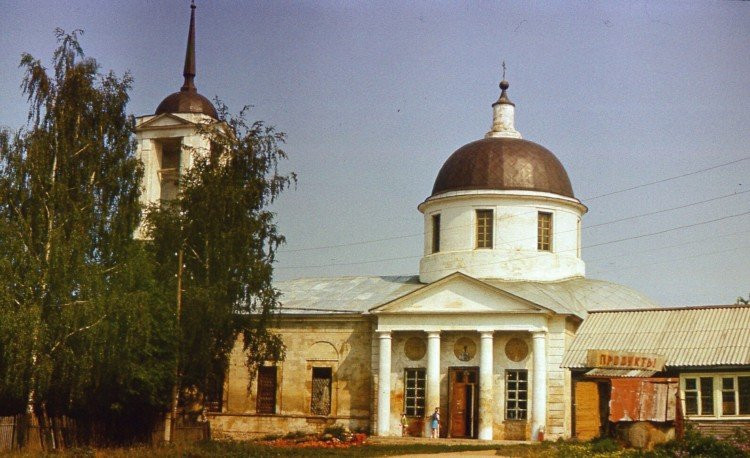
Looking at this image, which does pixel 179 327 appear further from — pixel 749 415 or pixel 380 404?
pixel 749 415

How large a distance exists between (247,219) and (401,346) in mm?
8160

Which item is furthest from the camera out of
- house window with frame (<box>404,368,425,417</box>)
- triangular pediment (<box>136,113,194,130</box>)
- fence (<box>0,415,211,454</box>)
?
triangular pediment (<box>136,113,194,130</box>)

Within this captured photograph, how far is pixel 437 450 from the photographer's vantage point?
2848 centimetres

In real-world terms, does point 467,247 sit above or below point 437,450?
above

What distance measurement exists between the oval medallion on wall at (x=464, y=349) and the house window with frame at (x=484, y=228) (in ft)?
12.1

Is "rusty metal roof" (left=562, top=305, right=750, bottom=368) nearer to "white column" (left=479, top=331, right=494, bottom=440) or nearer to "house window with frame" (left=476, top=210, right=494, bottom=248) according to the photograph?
"white column" (left=479, top=331, right=494, bottom=440)

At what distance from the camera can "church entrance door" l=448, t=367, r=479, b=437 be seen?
34312mm

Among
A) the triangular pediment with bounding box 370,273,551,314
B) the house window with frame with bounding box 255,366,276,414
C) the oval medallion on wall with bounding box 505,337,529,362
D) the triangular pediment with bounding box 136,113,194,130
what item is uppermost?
the triangular pediment with bounding box 136,113,194,130

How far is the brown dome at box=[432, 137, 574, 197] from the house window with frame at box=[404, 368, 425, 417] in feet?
20.7

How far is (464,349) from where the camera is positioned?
34812 millimetres

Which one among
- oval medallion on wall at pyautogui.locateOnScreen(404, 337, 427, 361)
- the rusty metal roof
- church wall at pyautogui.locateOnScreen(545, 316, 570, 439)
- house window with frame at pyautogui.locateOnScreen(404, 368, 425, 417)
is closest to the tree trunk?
house window with frame at pyautogui.locateOnScreen(404, 368, 425, 417)

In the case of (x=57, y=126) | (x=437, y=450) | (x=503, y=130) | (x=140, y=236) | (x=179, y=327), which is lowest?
(x=437, y=450)

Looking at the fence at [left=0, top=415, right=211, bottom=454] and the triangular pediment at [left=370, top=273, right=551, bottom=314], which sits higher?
the triangular pediment at [left=370, top=273, right=551, bottom=314]

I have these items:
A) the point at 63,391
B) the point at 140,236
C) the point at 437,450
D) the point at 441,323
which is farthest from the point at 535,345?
the point at 63,391
